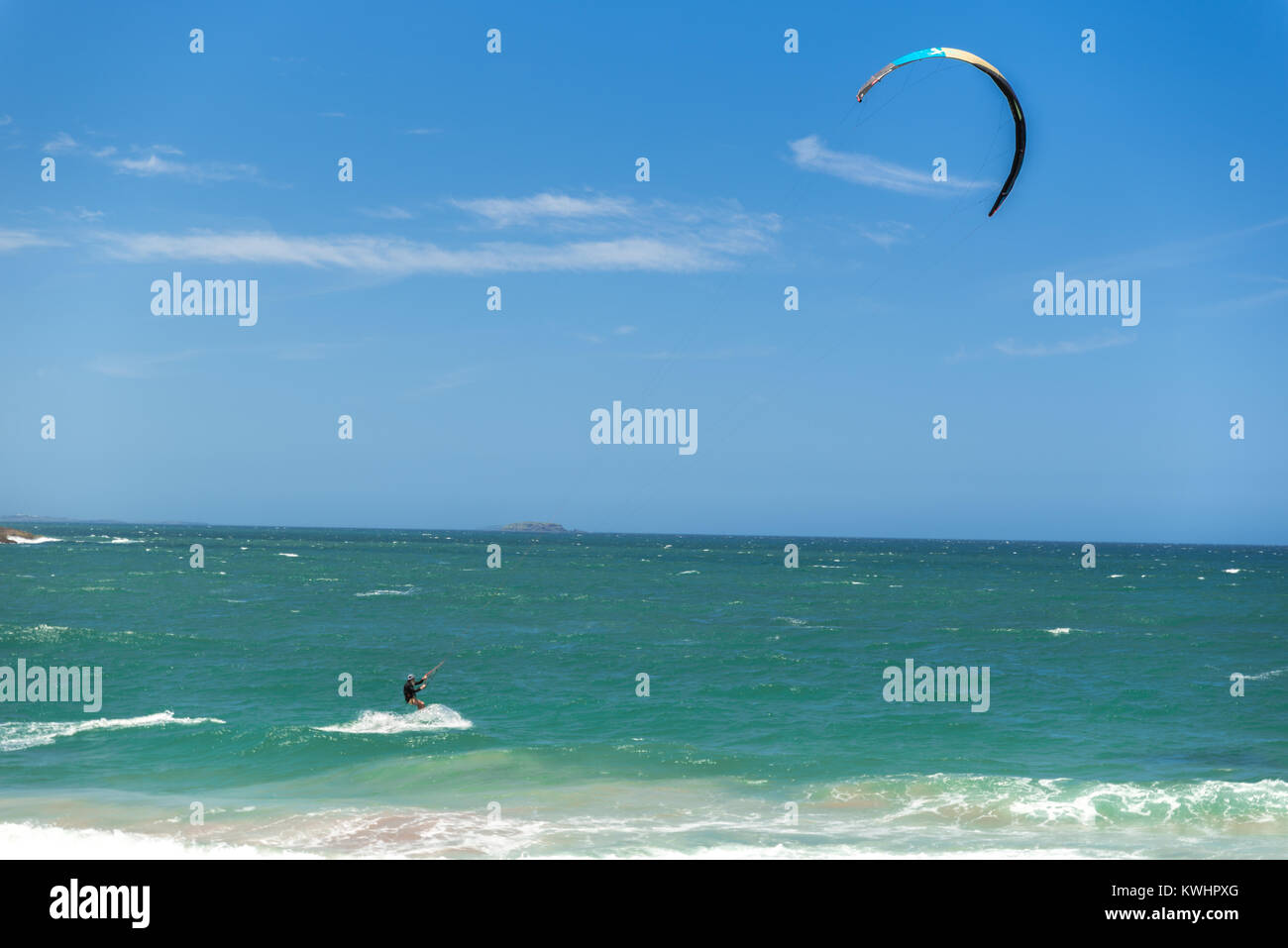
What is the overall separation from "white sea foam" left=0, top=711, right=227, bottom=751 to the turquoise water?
0.12 metres

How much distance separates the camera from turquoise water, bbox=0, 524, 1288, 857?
16.7 m

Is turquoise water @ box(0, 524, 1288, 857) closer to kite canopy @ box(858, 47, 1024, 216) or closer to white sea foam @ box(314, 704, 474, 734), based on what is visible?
white sea foam @ box(314, 704, 474, 734)

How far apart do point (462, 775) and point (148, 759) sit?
6795mm

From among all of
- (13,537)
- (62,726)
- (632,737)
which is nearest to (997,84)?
(632,737)

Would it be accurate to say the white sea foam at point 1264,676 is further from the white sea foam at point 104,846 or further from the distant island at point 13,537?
the distant island at point 13,537

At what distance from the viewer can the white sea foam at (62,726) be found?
75.0ft

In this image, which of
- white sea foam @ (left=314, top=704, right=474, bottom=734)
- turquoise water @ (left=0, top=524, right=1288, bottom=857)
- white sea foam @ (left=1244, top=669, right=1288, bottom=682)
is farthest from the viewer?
white sea foam @ (left=1244, top=669, right=1288, bottom=682)

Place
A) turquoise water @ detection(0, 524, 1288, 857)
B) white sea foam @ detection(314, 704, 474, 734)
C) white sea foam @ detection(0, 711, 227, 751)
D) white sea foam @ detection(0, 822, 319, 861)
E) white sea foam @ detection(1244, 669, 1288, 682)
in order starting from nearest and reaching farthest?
white sea foam @ detection(0, 822, 319, 861), turquoise water @ detection(0, 524, 1288, 857), white sea foam @ detection(0, 711, 227, 751), white sea foam @ detection(314, 704, 474, 734), white sea foam @ detection(1244, 669, 1288, 682)

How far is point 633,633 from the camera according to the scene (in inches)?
1736

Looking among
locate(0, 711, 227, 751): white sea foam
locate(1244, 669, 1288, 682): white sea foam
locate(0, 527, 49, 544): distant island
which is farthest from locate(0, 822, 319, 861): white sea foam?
locate(0, 527, 49, 544): distant island
